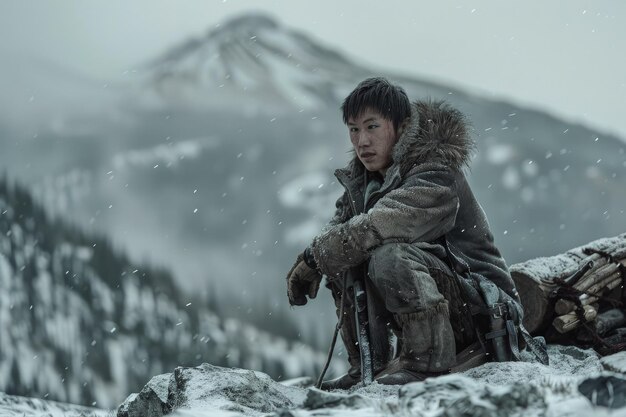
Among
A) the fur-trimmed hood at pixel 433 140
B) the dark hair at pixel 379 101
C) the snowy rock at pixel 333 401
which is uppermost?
the dark hair at pixel 379 101

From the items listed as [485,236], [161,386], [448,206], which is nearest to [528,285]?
[485,236]

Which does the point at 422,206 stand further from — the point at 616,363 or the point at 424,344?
the point at 616,363

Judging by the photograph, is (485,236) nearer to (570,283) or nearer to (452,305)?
(452,305)

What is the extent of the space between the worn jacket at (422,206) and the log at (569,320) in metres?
1.41

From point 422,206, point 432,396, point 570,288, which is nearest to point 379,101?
point 422,206

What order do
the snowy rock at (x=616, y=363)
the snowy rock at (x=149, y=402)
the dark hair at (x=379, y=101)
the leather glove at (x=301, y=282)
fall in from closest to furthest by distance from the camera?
the snowy rock at (x=616, y=363), the snowy rock at (x=149, y=402), the dark hair at (x=379, y=101), the leather glove at (x=301, y=282)

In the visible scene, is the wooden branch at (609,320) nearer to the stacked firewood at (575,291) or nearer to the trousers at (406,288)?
the stacked firewood at (575,291)

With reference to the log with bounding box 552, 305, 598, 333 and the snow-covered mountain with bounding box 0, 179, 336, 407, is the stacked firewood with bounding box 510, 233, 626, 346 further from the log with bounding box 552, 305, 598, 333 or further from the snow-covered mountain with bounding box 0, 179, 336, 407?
the snow-covered mountain with bounding box 0, 179, 336, 407

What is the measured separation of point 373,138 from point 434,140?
0.35 metres

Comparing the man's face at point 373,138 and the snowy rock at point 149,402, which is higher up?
the man's face at point 373,138

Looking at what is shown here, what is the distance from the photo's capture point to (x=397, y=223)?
4.66m

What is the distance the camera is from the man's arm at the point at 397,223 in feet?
15.3

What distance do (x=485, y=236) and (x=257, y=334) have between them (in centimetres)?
19730

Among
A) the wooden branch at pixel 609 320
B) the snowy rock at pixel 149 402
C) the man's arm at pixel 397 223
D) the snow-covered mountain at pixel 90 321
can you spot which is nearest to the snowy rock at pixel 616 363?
the man's arm at pixel 397 223
